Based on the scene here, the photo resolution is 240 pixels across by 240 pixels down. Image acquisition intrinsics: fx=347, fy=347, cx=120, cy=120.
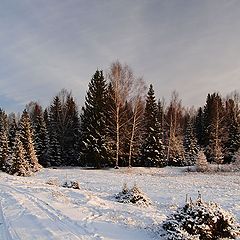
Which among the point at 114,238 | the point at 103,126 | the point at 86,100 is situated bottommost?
the point at 114,238

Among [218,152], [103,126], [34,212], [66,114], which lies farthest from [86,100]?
[34,212]

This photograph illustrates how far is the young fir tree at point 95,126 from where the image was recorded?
39562 mm

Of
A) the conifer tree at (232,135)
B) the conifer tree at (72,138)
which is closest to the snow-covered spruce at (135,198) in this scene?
the conifer tree at (72,138)

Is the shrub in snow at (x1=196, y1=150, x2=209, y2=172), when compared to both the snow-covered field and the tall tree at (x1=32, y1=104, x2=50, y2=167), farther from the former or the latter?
the tall tree at (x1=32, y1=104, x2=50, y2=167)

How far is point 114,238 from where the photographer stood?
26.4ft

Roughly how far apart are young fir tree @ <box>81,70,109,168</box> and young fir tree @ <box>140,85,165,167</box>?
6.03 meters

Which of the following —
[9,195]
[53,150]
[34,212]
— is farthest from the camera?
[53,150]

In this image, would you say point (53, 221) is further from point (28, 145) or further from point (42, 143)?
point (42, 143)

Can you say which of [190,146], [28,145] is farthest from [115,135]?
[190,146]

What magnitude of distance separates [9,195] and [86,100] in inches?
1153

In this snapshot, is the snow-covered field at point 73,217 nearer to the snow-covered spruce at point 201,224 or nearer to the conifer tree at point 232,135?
the snow-covered spruce at point 201,224

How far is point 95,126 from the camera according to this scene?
134 ft

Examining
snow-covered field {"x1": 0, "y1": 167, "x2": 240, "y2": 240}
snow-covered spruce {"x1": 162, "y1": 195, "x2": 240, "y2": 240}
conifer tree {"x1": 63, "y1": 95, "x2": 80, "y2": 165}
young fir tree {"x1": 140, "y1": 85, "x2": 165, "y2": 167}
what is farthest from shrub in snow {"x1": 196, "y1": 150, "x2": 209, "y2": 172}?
snow-covered spruce {"x1": 162, "y1": 195, "x2": 240, "y2": 240}

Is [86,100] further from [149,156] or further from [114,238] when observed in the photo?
[114,238]
